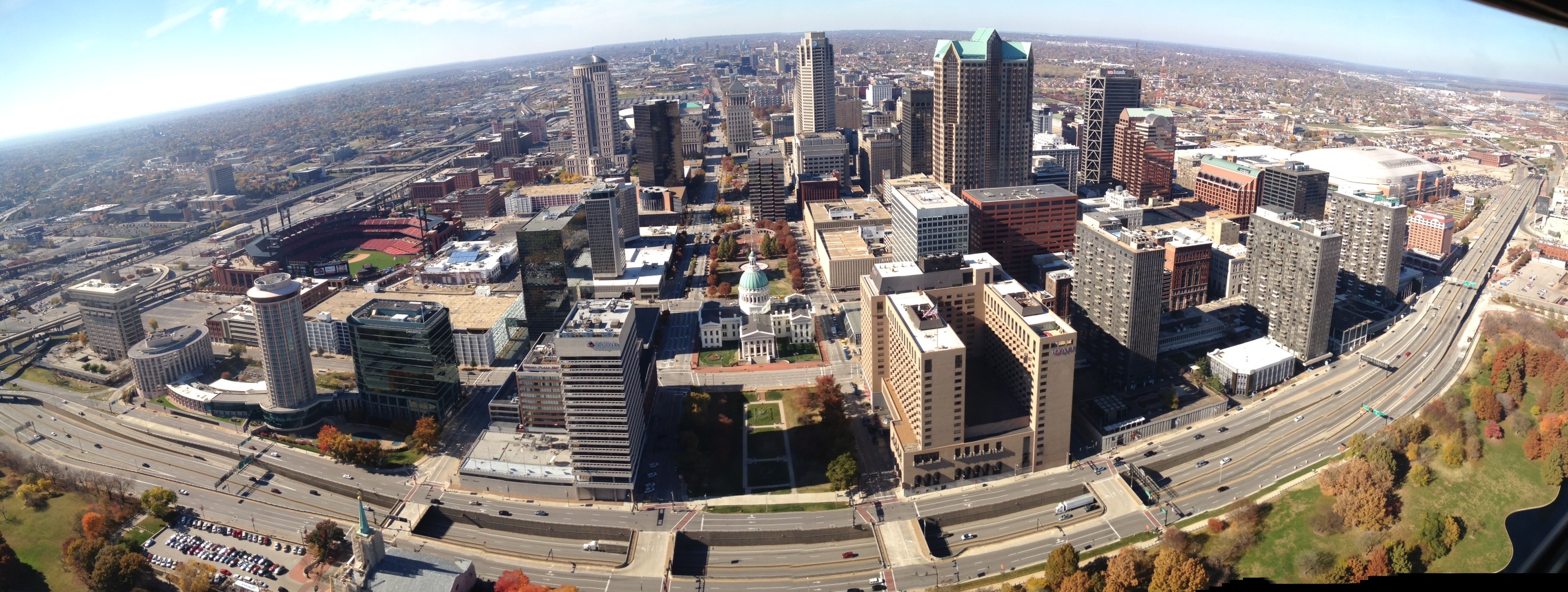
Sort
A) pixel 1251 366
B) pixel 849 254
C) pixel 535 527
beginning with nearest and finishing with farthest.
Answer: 1. pixel 535 527
2. pixel 1251 366
3. pixel 849 254

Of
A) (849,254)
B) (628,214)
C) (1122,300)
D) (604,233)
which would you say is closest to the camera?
(1122,300)

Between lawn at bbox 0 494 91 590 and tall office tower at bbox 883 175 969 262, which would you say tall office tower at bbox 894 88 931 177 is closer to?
tall office tower at bbox 883 175 969 262

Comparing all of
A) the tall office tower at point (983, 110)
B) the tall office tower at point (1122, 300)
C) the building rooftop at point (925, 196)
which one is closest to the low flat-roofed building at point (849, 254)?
the building rooftop at point (925, 196)

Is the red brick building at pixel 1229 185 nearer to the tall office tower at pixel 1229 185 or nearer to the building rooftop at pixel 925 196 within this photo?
the tall office tower at pixel 1229 185

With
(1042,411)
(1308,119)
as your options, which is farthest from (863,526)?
(1308,119)

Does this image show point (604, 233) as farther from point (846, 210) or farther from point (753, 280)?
point (846, 210)

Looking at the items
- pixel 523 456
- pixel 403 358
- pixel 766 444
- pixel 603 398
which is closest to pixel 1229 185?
pixel 766 444
